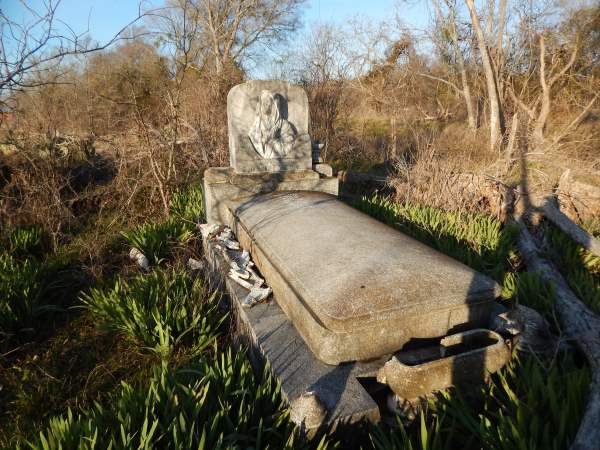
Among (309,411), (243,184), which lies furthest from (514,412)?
(243,184)

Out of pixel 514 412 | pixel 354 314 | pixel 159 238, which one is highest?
pixel 354 314

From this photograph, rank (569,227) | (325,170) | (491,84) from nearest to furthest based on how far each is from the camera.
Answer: (569,227) → (325,170) → (491,84)

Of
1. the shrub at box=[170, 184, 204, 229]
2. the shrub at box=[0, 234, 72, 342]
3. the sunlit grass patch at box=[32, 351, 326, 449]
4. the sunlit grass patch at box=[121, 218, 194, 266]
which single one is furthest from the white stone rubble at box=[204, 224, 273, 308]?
the shrub at box=[0, 234, 72, 342]

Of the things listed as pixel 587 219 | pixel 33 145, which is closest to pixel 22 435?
pixel 33 145

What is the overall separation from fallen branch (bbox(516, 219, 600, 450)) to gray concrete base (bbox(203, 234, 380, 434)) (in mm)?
869

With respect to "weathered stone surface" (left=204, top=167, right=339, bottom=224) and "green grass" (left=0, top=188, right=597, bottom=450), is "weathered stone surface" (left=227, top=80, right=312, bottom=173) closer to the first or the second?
"weathered stone surface" (left=204, top=167, right=339, bottom=224)

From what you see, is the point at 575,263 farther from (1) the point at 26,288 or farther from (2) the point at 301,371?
(1) the point at 26,288

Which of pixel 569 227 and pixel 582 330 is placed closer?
pixel 582 330

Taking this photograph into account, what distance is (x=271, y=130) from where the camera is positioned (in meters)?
4.77

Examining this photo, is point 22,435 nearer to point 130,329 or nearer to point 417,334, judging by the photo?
point 130,329

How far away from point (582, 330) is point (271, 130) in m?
3.86

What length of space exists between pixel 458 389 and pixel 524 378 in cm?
35

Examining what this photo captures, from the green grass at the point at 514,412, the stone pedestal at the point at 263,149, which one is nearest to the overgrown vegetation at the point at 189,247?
the green grass at the point at 514,412

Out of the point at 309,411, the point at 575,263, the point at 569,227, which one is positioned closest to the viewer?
the point at 309,411
